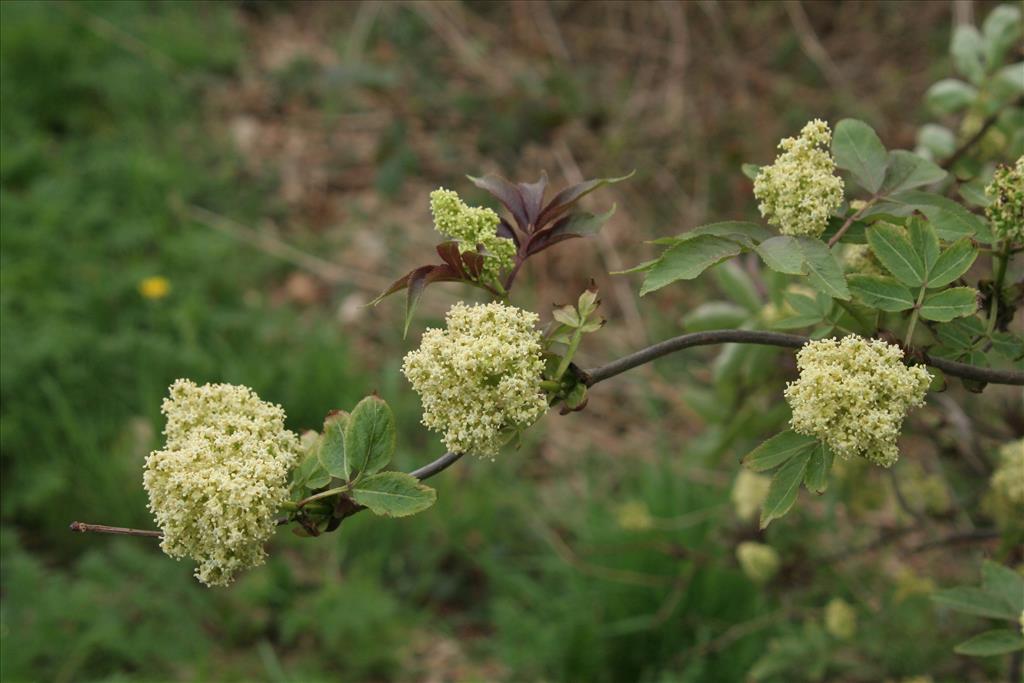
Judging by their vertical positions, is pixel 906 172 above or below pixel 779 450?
above

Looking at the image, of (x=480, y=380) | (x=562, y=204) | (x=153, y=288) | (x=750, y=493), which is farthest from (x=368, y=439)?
(x=153, y=288)

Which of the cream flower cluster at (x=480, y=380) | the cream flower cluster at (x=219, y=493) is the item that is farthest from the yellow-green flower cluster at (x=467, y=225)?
the cream flower cluster at (x=219, y=493)

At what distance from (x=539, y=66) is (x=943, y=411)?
10.8 feet

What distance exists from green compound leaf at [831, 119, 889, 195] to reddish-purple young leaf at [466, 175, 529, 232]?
420mm

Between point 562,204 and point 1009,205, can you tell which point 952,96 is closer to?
point 1009,205

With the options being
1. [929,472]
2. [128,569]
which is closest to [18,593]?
[128,569]

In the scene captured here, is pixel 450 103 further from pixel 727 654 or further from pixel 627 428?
pixel 727 654

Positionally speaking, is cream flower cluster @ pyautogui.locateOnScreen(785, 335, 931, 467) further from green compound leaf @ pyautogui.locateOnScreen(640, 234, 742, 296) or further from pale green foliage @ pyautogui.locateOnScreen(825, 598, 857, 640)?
pale green foliage @ pyautogui.locateOnScreen(825, 598, 857, 640)

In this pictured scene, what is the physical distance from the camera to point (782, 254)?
1.14 metres

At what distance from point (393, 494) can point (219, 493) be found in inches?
7.3

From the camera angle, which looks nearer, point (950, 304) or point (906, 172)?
point (950, 304)

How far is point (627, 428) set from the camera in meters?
3.96

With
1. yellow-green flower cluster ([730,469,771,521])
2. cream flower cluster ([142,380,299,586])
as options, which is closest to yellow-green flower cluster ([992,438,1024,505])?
yellow-green flower cluster ([730,469,771,521])

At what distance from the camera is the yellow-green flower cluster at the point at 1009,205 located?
115 cm
